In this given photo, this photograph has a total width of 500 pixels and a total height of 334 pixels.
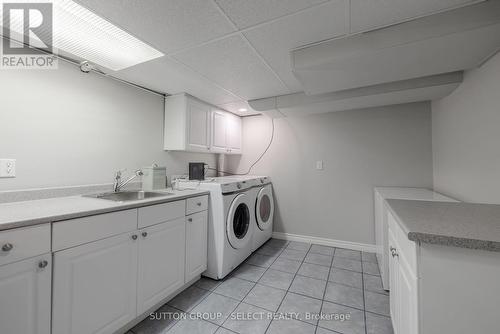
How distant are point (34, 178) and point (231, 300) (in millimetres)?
1756

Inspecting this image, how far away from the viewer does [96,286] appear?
45.0 inches

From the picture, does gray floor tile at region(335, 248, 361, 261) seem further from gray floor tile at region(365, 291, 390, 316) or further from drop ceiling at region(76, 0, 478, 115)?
drop ceiling at region(76, 0, 478, 115)

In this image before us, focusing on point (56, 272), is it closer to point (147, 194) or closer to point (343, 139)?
point (147, 194)

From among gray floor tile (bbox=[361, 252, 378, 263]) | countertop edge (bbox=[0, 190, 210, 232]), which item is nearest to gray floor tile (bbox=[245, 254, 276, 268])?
gray floor tile (bbox=[361, 252, 378, 263])

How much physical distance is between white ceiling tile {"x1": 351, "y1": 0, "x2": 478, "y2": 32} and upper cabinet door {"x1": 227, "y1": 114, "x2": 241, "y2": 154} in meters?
2.11

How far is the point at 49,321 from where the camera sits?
972 millimetres

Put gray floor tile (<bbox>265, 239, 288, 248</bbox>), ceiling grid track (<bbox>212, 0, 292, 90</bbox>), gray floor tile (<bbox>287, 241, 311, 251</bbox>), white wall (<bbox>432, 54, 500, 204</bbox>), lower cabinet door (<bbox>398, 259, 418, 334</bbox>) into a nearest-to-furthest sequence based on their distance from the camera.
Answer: lower cabinet door (<bbox>398, 259, 418, 334</bbox>) → ceiling grid track (<bbox>212, 0, 292, 90</bbox>) → white wall (<bbox>432, 54, 500, 204</bbox>) → gray floor tile (<bbox>287, 241, 311, 251</bbox>) → gray floor tile (<bbox>265, 239, 288, 248</bbox>)

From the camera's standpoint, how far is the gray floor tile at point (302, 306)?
151cm

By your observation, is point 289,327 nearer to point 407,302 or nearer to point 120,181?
point 407,302

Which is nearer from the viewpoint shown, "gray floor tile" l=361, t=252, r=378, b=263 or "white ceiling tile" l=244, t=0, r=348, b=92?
"white ceiling tile" l=244, t=0, r=348, b=92

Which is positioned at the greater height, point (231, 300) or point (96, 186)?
point (96, 186)

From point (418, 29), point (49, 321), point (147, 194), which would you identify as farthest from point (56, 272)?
point (418, 29)

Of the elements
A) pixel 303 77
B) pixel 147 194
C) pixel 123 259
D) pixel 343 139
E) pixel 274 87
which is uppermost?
pixel 274 87

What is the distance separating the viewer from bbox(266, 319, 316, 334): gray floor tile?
138 centimetres
